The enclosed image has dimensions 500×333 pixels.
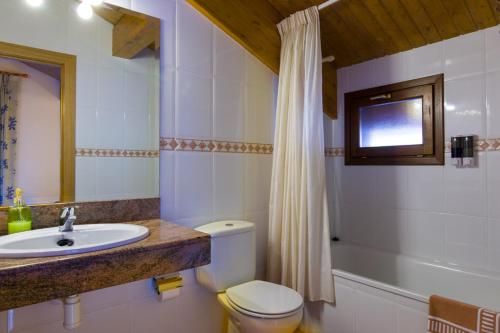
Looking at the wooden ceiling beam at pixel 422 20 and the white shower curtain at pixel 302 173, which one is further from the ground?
the wooden ceiling beam at pixel 422 20

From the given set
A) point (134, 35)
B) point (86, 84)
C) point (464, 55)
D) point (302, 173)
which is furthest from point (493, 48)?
point (86, 84)

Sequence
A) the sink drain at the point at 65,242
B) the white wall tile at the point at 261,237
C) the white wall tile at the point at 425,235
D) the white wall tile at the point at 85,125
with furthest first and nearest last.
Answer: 1. the white wall tile at the point at 261,237
2. the white wall tile at the point at 425,235
3. the white wall tile at the point at 85,125
4. the sink drain at the point at 65,242

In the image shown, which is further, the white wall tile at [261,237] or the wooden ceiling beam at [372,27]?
the white wall tile at [261,237]

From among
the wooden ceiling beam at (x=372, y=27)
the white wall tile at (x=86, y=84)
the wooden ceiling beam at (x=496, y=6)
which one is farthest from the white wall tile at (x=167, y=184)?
the wooden ceiling beam at (x=496, y=6)

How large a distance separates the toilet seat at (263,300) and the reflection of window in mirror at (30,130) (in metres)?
1.03

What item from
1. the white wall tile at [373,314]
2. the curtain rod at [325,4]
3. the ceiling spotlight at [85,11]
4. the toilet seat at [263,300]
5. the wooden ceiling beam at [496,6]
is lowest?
the white wall tile at [373,314]

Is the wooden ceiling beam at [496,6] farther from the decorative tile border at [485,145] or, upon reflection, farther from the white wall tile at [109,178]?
the white wall tile at [109,178]

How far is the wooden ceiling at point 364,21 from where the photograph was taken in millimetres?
1812

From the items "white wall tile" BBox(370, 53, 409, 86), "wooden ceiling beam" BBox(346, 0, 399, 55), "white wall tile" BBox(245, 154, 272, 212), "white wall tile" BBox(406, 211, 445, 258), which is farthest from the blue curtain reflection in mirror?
"white wall tile" BBox(245, 154, 272, 212)

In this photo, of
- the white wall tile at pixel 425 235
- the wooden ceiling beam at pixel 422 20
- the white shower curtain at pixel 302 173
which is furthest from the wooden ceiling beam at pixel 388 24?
the white wall tile at pixel 425 235

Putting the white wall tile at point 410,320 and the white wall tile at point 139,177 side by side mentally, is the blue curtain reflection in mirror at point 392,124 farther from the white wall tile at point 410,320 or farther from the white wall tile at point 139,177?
the white wall tile at point 139,177

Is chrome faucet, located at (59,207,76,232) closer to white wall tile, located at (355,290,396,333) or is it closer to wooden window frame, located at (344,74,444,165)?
white wall tile, located at (355,290,396,333)

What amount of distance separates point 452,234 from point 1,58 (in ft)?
8.88

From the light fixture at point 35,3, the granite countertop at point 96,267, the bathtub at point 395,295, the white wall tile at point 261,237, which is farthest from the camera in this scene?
the white wall tile at point 261,237
